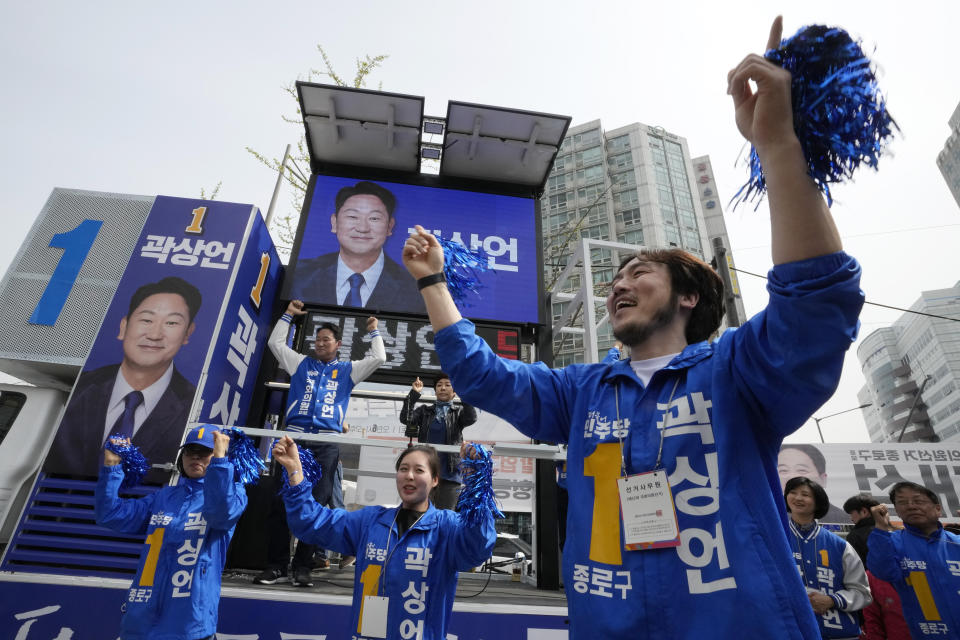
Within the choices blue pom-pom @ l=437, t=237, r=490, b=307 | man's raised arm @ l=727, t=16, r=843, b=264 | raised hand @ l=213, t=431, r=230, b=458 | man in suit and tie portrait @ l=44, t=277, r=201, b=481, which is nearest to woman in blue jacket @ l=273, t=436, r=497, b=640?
raised hand @ l=213, t=431, r=230, b=458

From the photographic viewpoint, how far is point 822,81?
1.07 meters

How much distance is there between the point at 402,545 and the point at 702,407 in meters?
2.16

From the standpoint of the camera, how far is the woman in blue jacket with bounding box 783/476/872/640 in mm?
3496

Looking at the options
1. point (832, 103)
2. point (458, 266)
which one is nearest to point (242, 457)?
point (458, 266)

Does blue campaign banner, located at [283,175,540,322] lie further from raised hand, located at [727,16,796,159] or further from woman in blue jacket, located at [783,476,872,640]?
raised hand, located at [727,16,796,159]

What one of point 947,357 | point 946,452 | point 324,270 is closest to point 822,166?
point 324,270

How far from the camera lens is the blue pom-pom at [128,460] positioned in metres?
3.41

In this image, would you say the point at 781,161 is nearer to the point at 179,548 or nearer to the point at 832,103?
the point at 832,103

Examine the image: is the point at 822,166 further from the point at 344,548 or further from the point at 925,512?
the point at 925,512

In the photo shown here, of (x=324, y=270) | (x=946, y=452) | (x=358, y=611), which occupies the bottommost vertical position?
(x=358, y=611)

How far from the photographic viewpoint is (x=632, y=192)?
147 feet

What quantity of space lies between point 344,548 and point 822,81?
3.05 m

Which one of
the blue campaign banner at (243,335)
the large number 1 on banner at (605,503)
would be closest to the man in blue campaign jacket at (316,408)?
the blue campaign banner at (243,335)

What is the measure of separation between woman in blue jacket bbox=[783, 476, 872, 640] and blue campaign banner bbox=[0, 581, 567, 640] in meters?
1.87
